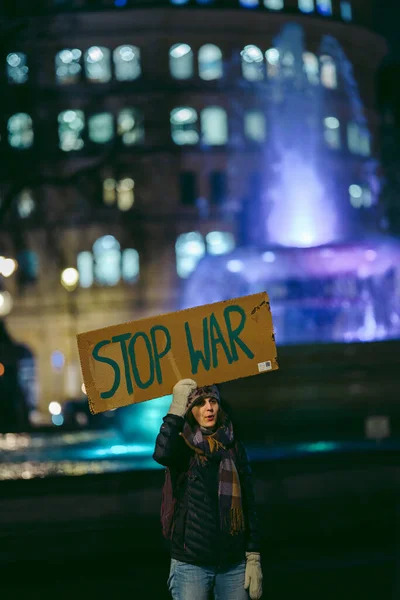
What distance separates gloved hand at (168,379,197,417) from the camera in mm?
5273

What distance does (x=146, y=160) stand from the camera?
193 ft

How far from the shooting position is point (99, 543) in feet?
35.4

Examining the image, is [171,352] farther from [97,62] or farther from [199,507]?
[97,62]

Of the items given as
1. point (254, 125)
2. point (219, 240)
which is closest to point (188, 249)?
point (219, 240)

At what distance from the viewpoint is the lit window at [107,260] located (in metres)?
57.6

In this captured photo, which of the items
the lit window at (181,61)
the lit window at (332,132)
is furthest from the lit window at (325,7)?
the lit window at (181,61)

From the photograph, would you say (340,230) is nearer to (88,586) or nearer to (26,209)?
(26,209)

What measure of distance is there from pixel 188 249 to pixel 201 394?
173 feet

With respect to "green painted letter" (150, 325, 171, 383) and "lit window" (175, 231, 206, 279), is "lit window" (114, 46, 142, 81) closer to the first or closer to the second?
"lit window" (175, 231, 206, 279)

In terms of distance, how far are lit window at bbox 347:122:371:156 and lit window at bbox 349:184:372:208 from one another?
1988 mm

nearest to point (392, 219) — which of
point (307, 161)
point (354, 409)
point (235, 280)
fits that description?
point (307, 161)

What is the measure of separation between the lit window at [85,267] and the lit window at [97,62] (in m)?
9.07

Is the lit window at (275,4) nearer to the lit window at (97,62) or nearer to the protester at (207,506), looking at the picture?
the lit window at (97,62)

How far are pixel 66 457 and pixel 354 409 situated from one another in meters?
4.89
